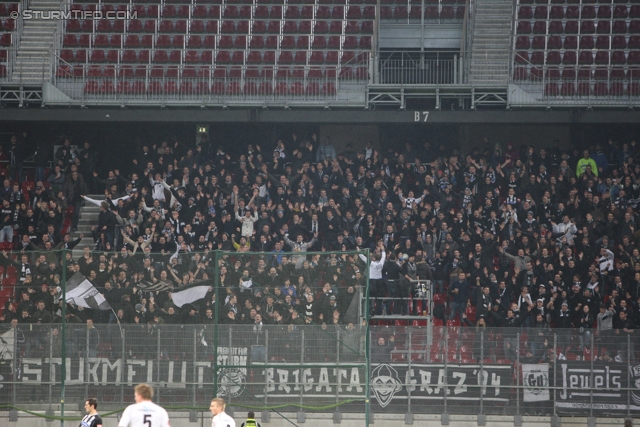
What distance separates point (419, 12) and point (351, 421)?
63.5 ft

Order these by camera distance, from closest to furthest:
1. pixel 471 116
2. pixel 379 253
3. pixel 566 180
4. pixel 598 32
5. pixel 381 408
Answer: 1. pixel 381 408
2. pixel 379 253
3. pixel 566 180
4. pixel 471 116
5. pixel 598 32

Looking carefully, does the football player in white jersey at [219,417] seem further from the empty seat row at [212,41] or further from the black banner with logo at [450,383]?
the empty seat row at [212,41]

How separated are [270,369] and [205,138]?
48.1 ft

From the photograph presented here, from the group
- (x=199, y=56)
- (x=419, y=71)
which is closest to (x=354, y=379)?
(x=419, y=71)

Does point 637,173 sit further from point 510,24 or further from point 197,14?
point 197,14

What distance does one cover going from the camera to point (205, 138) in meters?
29.5

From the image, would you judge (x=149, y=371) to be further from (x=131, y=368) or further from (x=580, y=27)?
(x=580, y=27)

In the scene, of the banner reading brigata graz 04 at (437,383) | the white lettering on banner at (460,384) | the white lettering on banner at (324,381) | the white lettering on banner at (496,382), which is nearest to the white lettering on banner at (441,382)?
the banner reading brigata graz 04 at (437,383)

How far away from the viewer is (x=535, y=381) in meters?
19.2

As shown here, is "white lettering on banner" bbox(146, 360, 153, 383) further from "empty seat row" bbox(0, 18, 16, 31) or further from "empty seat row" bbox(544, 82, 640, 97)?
"empty seat row" bbox(0, 18, 16, 31)

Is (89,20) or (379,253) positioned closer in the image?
(379,253)

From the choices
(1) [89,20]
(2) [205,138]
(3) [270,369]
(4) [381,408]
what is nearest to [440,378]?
(4) [381,408]

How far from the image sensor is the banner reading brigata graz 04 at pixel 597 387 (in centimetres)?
1900

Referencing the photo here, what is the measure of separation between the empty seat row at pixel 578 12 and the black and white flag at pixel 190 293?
19810 mm
